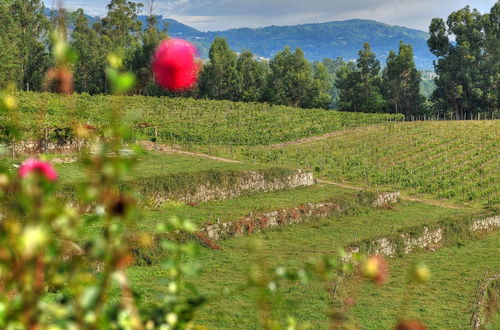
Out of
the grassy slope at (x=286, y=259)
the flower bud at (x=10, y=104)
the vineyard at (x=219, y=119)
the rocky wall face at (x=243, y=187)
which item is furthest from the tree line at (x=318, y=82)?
the flower bud at (x=10, y=104)

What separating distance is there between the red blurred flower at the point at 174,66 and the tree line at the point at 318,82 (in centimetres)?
5449

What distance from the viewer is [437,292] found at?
1648 centimetres

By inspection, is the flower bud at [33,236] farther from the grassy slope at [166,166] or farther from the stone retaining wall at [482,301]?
the grassy slope at [166,166]

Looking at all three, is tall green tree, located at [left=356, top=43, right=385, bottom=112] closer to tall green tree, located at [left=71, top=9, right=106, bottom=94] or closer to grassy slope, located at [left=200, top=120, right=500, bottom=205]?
grassy slope, located at [left=200, top=120, right=500, bottom=205]

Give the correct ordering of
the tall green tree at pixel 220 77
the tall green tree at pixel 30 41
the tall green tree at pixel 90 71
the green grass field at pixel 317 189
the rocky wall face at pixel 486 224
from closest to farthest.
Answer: the green grass field at pixel 317 189
the rocky wall face at pixel 486 224
the tall green tree at pixel 30 41
the tall green tree at pixel 90 71
the tall green tree at pixel 220 77

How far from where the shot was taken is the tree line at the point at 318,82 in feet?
193

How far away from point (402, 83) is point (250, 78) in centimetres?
1641

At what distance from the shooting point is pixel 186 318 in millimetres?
2232

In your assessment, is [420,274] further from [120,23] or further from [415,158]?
[120,23]

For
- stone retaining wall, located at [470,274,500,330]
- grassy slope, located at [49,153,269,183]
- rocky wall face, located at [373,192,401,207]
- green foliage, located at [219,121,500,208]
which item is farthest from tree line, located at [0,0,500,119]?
stone retaining wall, located at [470,274,500,330]

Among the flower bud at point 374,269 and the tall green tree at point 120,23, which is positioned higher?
the tall green tree at point 120,23

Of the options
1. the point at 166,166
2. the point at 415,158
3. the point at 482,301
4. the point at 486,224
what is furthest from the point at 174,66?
the point at 415,158

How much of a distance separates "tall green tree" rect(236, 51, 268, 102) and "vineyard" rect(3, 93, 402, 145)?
8326mm

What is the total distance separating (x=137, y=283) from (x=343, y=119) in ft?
133
